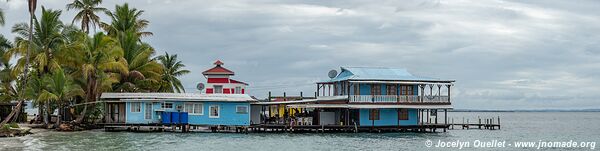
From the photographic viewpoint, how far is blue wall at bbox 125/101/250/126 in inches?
1676

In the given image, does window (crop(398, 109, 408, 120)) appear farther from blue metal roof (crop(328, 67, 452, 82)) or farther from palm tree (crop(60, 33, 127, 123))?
palm tree (crop(60, 33, 127, 123))

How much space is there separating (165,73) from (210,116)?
1360 cm

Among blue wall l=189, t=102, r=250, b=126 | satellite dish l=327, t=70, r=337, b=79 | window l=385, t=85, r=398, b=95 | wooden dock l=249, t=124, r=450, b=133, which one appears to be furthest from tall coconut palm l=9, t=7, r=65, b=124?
window l=385, t=85, r=398, b=95

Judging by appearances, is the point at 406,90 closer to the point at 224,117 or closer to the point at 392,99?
Answer: the point at 392,99

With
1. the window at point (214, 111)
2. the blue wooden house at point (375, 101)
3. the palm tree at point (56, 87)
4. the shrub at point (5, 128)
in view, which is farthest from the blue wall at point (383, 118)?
the shrub at point (5, 128)

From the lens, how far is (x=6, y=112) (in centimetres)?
4759

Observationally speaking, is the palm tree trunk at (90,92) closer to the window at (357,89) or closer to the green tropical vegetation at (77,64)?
the green tropical vegetation at (77,64)

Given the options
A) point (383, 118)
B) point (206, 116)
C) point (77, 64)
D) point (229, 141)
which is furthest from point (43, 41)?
point (383, 118)

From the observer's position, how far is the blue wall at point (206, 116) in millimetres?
42562

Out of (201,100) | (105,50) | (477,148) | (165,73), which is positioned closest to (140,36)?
(165,73)

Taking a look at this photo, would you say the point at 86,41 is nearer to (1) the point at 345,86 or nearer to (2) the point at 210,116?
(2) the point at 210,116

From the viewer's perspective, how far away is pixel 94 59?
43344 mm

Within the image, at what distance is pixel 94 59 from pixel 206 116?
302 inches

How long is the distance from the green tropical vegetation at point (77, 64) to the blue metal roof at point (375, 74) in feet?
41.8
